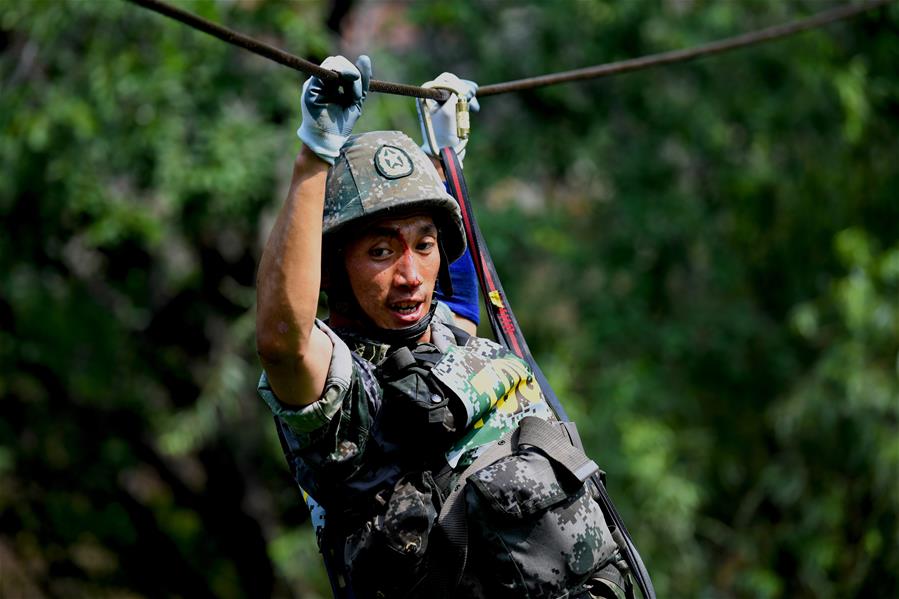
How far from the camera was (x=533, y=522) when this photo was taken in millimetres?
2590

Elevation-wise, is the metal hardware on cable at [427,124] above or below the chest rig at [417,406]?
above

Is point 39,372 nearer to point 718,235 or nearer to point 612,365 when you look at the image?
point 612,365

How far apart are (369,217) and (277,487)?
6.46 m

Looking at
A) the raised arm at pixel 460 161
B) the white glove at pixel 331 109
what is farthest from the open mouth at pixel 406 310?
the raised arm at pixel 460 161

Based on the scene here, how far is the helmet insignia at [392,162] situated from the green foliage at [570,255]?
13.0ft

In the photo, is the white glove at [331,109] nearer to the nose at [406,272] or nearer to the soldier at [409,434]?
the soldier at [409,434]

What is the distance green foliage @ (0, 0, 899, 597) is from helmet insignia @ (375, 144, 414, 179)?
396 centimetres

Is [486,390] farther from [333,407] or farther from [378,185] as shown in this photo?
[378,185]

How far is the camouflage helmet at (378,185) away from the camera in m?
2.60

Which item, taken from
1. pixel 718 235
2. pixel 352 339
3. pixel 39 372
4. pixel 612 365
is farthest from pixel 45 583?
pixel 352 339

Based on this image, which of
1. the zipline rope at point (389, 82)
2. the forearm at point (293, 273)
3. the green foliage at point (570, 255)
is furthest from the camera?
the green foliage at point (570, 255)

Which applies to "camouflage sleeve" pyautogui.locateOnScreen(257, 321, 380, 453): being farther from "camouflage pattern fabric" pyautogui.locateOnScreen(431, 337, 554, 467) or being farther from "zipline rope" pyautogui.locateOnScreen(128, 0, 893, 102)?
"zipline rope" pyautogui.locateOnScreen(128, 0, 893, 102)

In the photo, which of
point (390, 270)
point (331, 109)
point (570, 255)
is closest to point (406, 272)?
point (390, 270)

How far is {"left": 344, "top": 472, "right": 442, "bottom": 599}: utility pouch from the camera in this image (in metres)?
2.56
